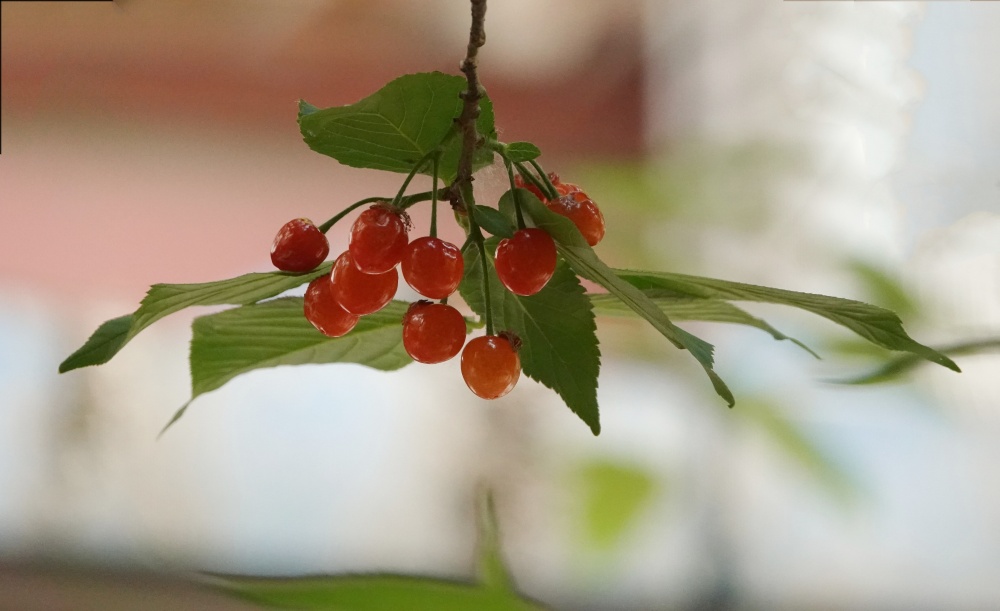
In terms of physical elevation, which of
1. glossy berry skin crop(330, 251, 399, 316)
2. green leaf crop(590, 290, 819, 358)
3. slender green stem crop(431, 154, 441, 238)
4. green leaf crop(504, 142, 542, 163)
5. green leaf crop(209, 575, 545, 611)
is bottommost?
green leaf crop(209, 575, 545, 611)

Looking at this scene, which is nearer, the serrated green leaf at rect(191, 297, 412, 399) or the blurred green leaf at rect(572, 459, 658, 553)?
the serrated green leaf at rect(191, 297, 412, 399)

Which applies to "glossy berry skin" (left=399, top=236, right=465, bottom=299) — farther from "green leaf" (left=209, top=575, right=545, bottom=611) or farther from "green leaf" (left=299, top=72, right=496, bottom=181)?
"green leaf" (left=209, top=575, right=545, bottom=611)

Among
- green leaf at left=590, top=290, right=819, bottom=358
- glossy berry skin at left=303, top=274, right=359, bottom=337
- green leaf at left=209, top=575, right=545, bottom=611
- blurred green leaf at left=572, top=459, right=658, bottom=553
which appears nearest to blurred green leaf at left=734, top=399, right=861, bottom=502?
blurred green leaf at left=572, top=459, right=658, bottom=553

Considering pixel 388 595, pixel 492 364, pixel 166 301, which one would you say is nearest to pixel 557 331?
pixel 492 364

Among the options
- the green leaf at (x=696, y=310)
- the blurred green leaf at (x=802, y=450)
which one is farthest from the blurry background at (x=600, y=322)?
the green leaf at (x=696, y=310)

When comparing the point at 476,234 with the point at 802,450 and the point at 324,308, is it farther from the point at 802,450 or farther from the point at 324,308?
the point at 802,450

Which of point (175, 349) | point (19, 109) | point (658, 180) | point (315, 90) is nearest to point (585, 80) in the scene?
point (658, 180)

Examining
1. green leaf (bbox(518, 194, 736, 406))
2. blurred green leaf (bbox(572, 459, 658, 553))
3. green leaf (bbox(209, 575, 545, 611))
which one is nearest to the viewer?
green leaf (bbox(518, 194, 736, 406))
